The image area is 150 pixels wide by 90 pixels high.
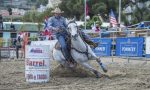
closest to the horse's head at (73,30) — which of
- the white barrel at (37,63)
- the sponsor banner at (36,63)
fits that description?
the white barrel at (37,63)

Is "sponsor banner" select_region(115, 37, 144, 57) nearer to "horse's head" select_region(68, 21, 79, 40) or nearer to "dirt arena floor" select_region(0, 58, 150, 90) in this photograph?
"dirt arena floor" select_region(0, 58, 150, 90)

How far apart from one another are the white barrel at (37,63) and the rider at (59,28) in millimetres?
1319

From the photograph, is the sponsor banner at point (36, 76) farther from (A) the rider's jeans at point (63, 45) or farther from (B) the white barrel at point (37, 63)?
(A) the rider's jeans at point (63, 45)

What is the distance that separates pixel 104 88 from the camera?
31.0 feet

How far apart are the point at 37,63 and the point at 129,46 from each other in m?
9.24

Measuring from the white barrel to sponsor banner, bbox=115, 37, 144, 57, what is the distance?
28.0ft

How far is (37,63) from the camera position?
11109 millimetres

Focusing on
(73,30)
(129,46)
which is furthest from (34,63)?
(129,46)

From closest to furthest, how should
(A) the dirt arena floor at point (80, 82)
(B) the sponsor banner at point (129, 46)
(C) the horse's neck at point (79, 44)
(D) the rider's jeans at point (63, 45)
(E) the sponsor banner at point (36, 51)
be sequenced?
(A) the dirt arena floor at point (80, 82) < (E) the sponsor banner at point (36, 51) < (C) the horse's neck at point (79, 44) < (D) the rider's jeans at point (63, 45) < (B) the sponsor banner at point (129, 46)

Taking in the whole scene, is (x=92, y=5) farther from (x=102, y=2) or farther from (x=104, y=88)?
(x=104, y=88)

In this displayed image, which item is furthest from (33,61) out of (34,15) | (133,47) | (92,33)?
(34,15)

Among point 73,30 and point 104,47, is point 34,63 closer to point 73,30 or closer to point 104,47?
point 73,30

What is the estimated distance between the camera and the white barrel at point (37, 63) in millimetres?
11086

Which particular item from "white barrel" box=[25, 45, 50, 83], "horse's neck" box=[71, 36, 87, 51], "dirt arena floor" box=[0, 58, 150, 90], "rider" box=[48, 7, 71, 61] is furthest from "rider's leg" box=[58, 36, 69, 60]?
"white barrel" box=[25, 45, 50, 83]
